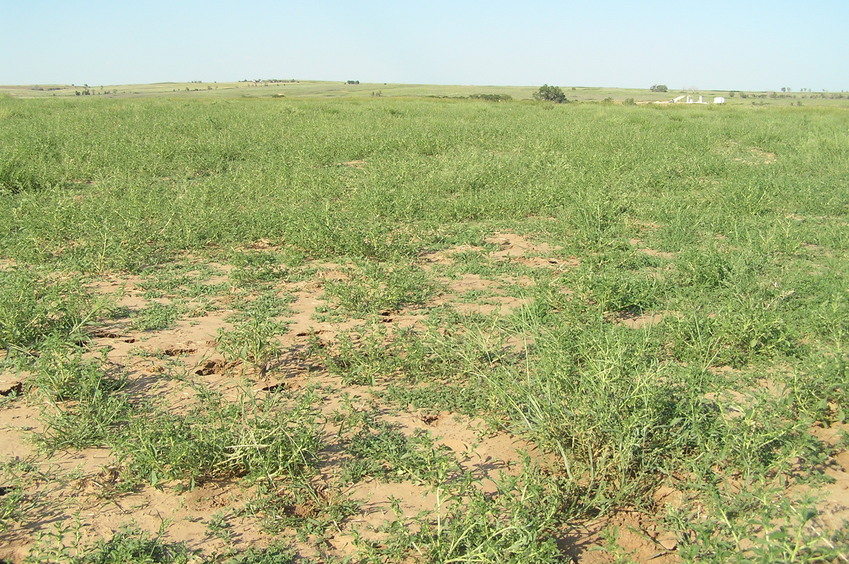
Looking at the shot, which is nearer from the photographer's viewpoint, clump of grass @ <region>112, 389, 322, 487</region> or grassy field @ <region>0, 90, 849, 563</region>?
Answer: grassy field @ <region>0, 90, 849, 563</region>

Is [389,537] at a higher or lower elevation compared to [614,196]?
lower

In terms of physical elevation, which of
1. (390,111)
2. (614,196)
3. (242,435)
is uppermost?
(390,111)

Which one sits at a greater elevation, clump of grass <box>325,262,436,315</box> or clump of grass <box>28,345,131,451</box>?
clump of grass <box>325,262,436,315</box>

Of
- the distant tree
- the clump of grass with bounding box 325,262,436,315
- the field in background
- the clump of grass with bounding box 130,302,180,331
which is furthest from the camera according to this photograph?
the field in background

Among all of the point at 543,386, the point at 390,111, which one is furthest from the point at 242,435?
the point at 390,111

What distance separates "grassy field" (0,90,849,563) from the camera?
2420mm

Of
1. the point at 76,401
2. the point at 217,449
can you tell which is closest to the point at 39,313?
the point at 76,401

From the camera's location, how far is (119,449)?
267 centimetres

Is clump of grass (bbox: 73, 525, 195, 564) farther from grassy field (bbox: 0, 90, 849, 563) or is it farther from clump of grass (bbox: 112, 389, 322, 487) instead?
clump of grass (bbox: 112, 389, 322, 487)

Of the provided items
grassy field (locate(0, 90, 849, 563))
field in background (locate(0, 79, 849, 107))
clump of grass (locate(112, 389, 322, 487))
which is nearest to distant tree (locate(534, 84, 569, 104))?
field in background (locate(0, 79, 849, 107))

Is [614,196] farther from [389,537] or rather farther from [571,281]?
[389,537]

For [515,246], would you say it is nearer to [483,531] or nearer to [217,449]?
[217,449]

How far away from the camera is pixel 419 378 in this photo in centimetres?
355

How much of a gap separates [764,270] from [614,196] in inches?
108
